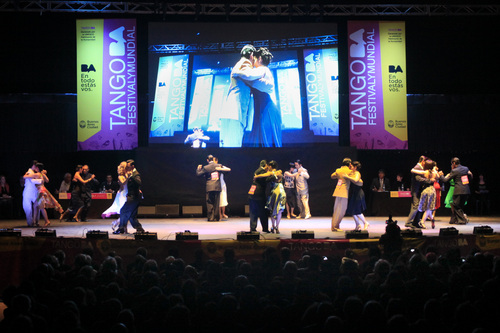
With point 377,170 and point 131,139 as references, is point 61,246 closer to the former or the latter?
point 131,139

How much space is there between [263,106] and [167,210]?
4.21 metres

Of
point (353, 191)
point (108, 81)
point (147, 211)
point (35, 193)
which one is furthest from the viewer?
point (108, 81)

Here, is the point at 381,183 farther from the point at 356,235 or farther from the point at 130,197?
the point at 130,197

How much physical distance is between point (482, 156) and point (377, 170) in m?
3.90

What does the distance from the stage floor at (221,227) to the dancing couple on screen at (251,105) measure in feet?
7.98

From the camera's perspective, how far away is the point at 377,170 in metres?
18.3

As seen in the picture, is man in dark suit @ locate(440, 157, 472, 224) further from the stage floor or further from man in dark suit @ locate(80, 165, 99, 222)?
man in dark suit @ locate(80, 165, 99, 222)

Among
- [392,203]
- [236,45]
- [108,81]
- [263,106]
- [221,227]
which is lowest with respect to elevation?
[221,227]

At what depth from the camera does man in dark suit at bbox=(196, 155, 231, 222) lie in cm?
1489

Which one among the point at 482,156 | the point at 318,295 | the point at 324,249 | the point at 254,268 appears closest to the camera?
the point at 318,295

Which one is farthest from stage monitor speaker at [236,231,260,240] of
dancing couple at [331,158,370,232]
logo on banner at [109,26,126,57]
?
logo on banner at [109,26,126,57]

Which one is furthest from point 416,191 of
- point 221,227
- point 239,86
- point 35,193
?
point 35,193

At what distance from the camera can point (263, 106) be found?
53.6ft

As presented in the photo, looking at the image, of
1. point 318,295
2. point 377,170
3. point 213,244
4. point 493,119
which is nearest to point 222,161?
point 377,170
